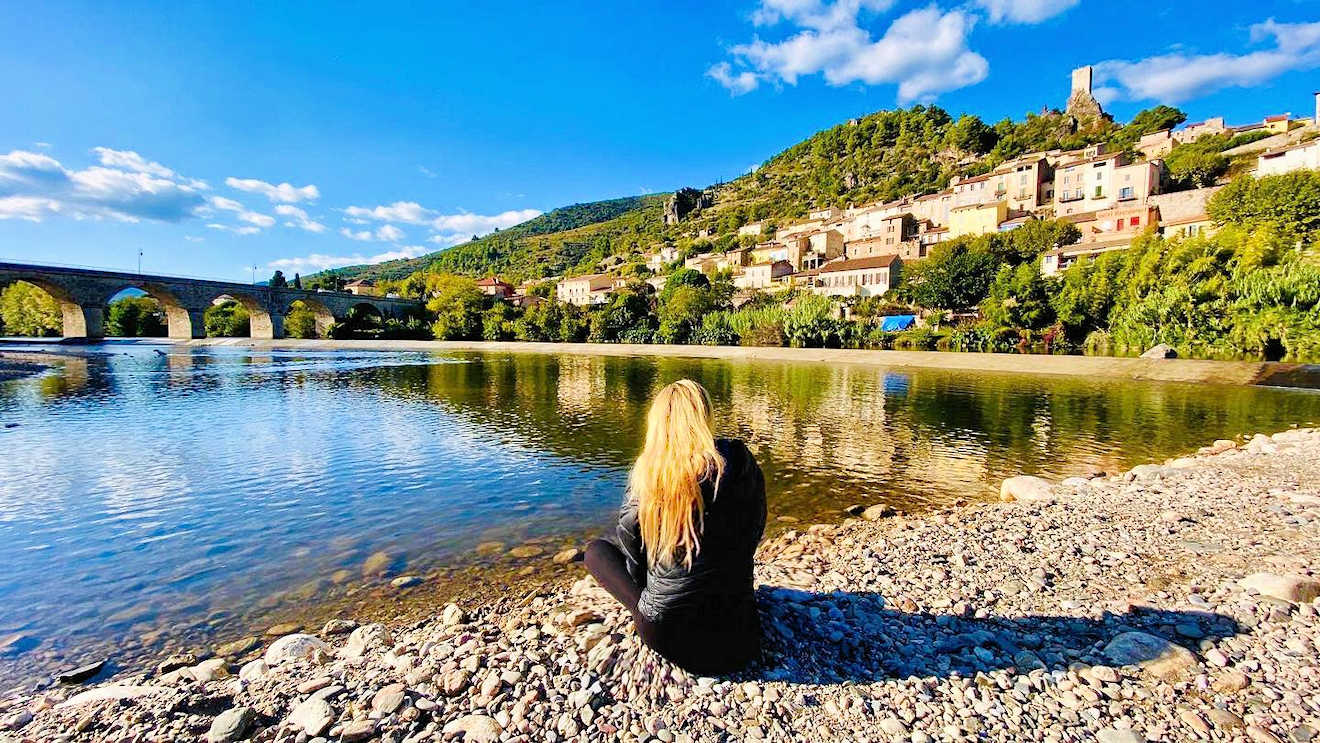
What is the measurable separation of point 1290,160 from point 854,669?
81258 millimetres

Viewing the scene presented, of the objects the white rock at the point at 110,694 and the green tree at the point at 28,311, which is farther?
the green tree at the point at 28,311

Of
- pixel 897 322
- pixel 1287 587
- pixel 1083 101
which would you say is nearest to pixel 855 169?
pixel 1083 101

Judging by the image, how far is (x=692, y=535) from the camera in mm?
3287

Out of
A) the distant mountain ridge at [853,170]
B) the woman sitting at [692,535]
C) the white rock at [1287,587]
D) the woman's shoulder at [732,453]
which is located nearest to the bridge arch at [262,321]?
the distant mountain ridge at [853,170]

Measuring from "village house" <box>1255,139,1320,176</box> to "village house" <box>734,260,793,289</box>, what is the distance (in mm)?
49571

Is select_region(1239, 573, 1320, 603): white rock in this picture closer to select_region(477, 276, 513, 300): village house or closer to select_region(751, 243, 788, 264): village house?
select_region(751, 243, 788, 264): village house

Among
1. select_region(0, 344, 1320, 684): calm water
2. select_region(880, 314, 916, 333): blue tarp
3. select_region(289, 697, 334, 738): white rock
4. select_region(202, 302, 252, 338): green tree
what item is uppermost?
select_region(202, 302, 252, 338): green tree

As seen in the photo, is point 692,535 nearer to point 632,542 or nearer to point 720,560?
point 720,560

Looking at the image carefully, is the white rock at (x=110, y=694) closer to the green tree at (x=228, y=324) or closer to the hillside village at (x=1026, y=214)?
the hillside village at (x=1026, y=214)

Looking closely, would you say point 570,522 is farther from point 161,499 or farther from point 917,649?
point 161,499

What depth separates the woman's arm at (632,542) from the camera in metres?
3.54

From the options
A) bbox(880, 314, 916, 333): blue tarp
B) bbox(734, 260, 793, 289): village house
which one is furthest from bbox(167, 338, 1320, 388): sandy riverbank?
bbox(734, 260, 793, 289): village house

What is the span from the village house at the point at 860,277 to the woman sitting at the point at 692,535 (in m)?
68.6

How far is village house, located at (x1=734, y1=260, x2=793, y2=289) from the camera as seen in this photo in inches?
3334
